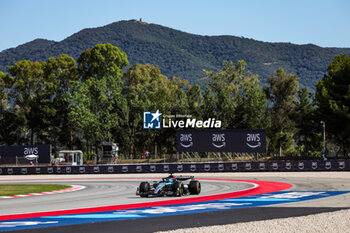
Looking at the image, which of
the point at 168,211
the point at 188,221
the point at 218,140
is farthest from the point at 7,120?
the point at 188,221

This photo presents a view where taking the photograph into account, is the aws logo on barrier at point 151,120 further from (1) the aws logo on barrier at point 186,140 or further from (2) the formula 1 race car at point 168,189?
(2) the formula 1 race car at point 168,189

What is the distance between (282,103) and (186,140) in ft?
133

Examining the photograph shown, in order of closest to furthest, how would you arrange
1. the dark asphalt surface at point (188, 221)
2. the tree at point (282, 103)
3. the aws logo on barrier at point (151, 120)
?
the dark asphalt surface at point (188, 221) < the aws logo on barrier at point (151, 120) < the tree at point (282, 103)

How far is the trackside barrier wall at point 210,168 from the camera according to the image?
44062 mm

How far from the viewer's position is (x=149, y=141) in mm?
82375

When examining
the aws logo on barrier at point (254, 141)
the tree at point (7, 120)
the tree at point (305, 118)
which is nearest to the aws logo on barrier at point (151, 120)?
the tree at point (305, 118)

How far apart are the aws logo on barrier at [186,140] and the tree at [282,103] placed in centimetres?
3701

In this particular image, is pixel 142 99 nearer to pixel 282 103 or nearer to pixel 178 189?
pixel 282 103

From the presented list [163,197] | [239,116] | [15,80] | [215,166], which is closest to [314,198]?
[163,197]

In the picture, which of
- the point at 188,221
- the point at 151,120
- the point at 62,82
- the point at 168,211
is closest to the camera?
the point at 188,221

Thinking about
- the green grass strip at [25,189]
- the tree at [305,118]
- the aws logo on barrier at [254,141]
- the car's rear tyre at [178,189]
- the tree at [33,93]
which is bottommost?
the green grass strip at [25,189]

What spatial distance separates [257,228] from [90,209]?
682cm

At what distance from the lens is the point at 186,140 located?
190 ft

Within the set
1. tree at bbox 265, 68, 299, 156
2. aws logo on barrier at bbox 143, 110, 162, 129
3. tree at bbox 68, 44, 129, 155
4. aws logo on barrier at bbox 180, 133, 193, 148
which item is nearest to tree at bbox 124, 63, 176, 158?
aws logo on barrier at bbox 143, 110, 162, 129
